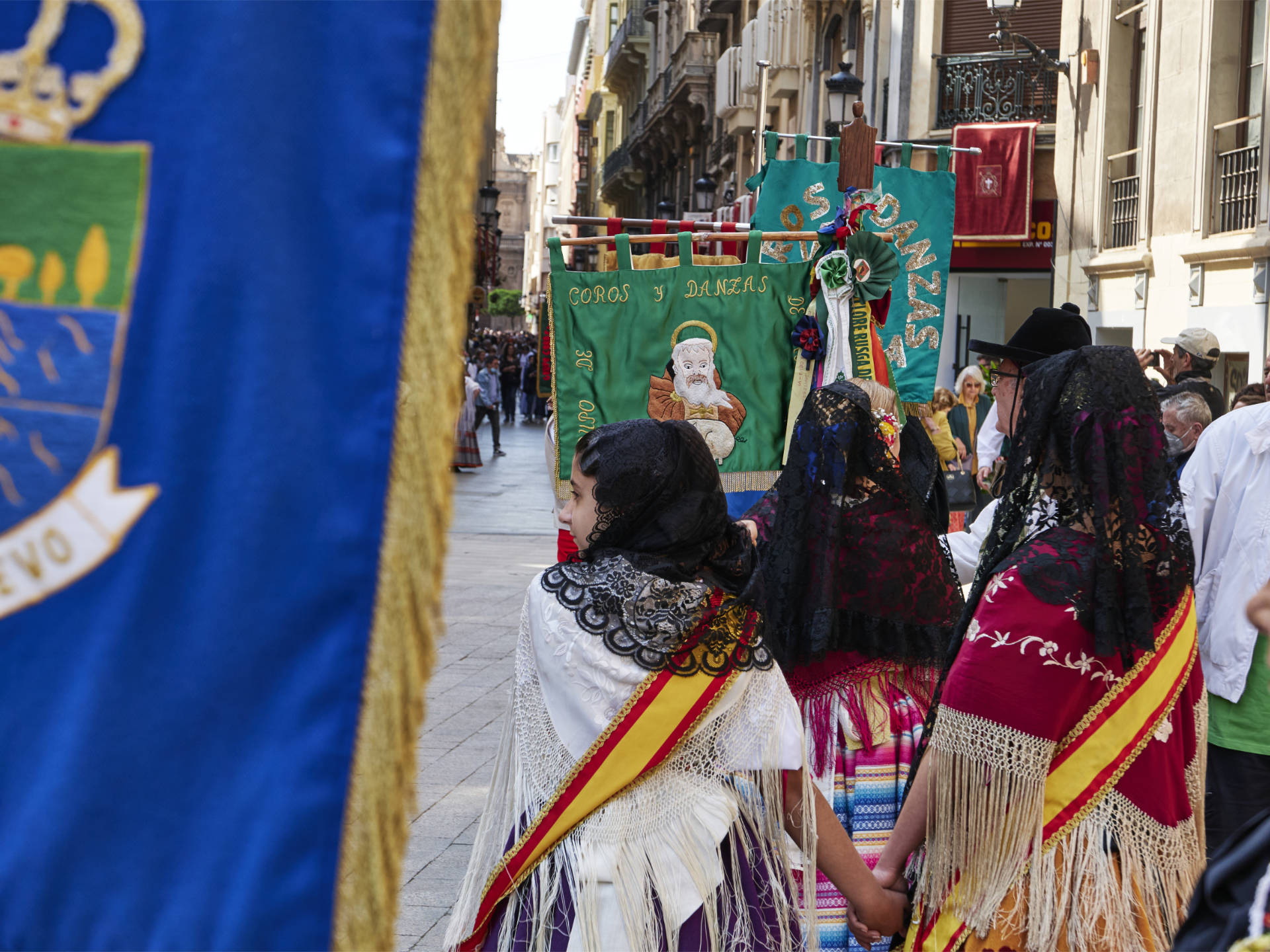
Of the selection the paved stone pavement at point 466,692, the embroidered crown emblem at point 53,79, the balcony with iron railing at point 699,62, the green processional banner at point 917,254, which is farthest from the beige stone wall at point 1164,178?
the balcony with iron railing at point 699,62

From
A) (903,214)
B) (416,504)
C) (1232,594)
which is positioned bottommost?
(1232,594)

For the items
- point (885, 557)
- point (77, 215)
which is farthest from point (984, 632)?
point (77, 215)

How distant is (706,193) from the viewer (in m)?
22.6

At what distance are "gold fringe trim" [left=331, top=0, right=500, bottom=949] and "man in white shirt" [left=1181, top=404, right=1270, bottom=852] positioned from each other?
288 cm

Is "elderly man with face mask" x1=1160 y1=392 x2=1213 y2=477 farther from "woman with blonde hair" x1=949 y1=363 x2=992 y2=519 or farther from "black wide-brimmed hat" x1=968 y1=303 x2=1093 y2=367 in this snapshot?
"woman with blonde hair" x1=949 y1=363 x2=992 y2=519

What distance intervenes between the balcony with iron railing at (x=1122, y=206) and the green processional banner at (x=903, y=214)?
798 cm

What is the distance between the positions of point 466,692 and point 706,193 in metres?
16.6

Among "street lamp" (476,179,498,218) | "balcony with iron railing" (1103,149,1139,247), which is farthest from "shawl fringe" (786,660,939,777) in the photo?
"street lamp" (476,179,498,218)

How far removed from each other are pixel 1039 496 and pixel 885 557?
0.88 m

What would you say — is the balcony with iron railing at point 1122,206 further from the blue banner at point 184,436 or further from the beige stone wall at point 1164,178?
the blue banner at point 184,436

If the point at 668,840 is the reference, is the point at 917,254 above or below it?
above

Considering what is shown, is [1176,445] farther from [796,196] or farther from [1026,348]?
[796,196]

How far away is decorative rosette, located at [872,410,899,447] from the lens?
3902 mm

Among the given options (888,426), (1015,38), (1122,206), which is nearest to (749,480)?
(888,426)
